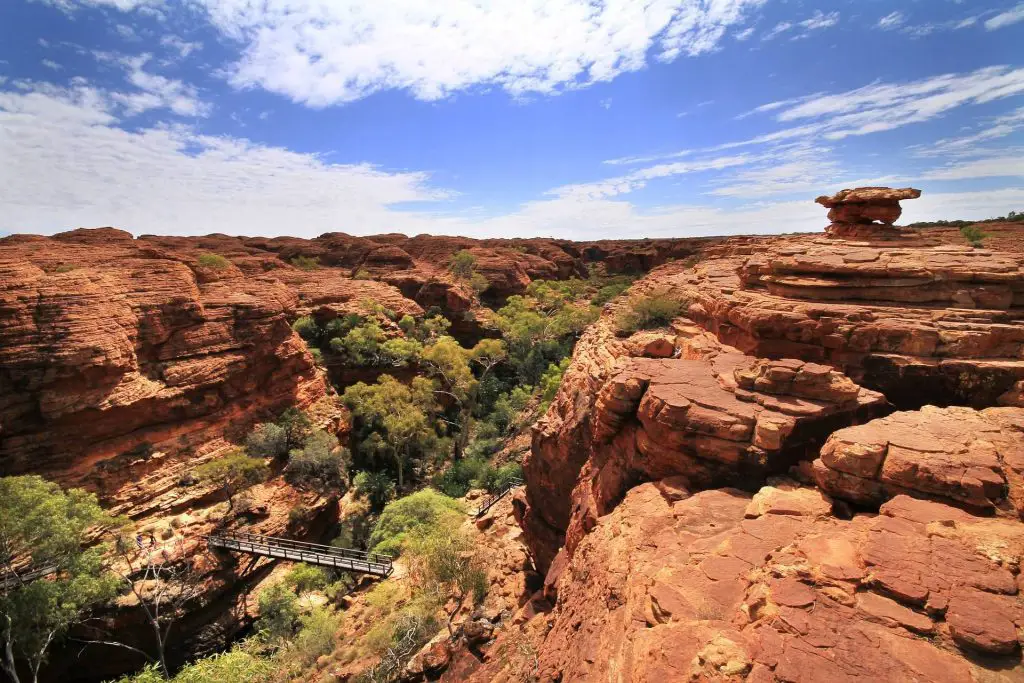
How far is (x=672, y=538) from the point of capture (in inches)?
240

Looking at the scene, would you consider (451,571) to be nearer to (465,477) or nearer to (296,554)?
(296,554)

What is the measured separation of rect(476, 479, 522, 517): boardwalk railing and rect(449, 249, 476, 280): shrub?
32343 mm

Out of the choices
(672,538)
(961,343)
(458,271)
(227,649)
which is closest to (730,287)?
(961,343)

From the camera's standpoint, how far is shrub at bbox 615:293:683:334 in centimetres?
1385

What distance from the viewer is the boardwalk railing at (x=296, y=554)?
1723 centimetres

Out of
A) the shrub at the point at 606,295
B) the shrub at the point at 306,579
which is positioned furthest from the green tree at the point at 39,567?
the shrub at the point at 606,295

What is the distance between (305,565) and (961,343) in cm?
2162

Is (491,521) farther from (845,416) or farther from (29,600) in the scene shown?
(29,600)

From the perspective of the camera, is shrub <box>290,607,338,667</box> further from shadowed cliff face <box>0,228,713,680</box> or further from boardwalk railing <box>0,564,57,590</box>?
boardwalk railing <box>0,564,57,590</box>


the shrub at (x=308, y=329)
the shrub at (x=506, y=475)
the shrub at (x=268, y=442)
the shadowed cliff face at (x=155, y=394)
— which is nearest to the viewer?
the shadowed cliff face at (x=155, y=394)

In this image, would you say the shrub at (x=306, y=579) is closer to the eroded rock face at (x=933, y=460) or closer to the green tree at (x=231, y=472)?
the green tree at (x=231, y=472)

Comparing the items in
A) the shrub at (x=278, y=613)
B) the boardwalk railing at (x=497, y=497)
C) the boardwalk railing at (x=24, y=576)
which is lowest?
the shrub at (x=278, y=613)

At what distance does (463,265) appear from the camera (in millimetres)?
51938

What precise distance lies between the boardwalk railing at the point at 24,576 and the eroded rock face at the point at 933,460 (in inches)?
815
